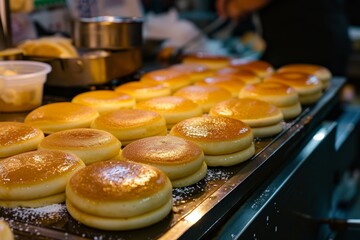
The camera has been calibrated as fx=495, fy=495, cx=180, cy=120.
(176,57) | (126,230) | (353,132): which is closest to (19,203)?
(126,230)

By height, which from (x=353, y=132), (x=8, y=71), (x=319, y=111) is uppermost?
(x=8, y=71)

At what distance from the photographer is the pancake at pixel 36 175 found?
132 centimetres

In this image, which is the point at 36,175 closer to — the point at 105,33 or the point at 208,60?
the point at 105,33

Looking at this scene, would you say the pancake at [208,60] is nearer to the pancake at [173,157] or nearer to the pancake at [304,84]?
the pancake at [304,84]

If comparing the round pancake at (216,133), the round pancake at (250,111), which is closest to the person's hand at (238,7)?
the round pancake at (250,111)

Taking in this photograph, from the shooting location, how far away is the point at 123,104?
2.09 meters

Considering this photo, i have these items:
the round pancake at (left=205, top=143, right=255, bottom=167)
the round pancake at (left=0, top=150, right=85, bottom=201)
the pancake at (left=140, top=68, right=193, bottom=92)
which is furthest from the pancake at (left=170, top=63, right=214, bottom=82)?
the round pancake at (left=0, top=150, right=85, bottom=201)

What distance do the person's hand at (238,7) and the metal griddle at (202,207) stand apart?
71.2 inches

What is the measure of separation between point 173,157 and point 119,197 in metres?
0.30

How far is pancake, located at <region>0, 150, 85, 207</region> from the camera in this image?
1.32 metres

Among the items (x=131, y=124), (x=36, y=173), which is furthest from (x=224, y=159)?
(x=36, y=173)

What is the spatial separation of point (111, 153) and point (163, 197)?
0.37 meters

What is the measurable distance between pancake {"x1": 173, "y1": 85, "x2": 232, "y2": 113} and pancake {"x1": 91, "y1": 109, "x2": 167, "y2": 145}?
34 cm

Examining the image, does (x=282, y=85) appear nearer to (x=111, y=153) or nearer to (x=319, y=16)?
(x=111, y=153)
